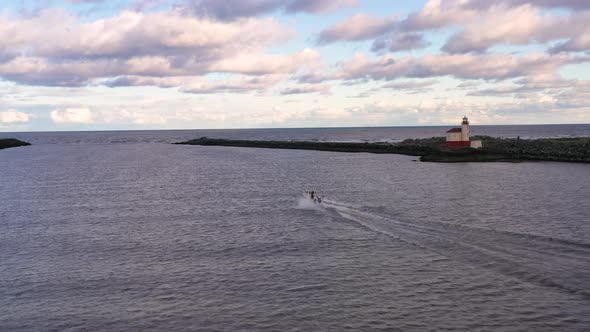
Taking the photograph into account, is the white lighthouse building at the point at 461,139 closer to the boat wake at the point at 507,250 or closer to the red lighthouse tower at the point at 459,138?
the red lighthouse tower at the point at 459,138

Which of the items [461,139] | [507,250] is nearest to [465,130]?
[461,139]

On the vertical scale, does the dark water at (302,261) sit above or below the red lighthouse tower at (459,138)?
below

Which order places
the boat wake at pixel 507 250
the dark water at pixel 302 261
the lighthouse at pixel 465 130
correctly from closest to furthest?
the dark water at pixel 302 261 → the boat wake at pixel 507 250 → the lighthouse at pixel 465 130

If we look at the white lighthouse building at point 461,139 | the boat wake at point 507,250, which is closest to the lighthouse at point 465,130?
the white lighthouse building at point 461,139

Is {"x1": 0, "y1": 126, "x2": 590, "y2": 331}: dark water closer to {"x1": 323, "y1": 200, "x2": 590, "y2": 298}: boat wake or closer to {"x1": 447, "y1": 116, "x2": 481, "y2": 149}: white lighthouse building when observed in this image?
{"x1": 323, "y1": 200, "x2": 590, "y2": 298}: boat wake

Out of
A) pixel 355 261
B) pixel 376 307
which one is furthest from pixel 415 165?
pixel 376 307

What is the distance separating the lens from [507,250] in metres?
26.8

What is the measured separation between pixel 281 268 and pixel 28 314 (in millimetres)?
10825

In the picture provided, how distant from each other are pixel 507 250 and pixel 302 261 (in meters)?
10.3

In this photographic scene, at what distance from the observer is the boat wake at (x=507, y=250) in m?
22.5

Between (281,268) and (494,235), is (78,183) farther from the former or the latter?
(494,235)

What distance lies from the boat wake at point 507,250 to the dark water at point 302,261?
0.33 ft

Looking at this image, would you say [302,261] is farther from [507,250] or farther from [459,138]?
[459,138]

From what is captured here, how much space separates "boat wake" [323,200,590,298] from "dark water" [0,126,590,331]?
10 centimetres
